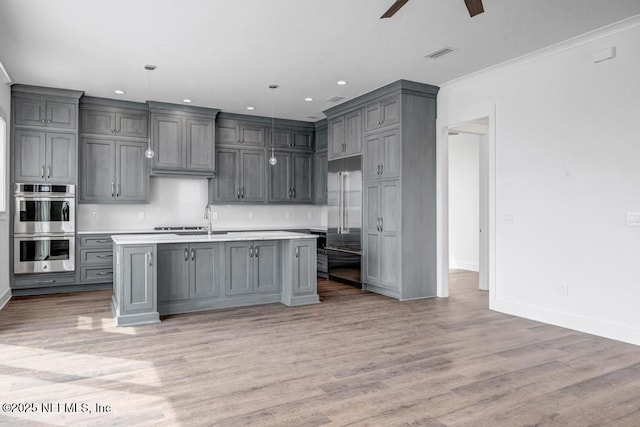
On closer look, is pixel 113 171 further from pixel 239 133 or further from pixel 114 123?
pixel 239 133

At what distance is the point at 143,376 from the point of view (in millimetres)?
2955

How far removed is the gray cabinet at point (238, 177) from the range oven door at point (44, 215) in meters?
2.14

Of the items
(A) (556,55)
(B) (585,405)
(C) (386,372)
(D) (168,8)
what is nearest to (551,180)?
(A) (556,55)

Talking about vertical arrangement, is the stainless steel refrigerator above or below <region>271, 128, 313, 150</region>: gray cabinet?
below

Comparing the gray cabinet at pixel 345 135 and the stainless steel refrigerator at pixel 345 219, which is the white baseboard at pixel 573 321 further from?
the gray cabinet at pixel 345 135

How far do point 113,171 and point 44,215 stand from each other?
1113 millimetres

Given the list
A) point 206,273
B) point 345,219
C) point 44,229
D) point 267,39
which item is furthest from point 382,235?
point 44,229

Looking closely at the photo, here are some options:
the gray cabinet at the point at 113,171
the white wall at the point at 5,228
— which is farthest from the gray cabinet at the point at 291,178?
the white wall at the point at 5,228

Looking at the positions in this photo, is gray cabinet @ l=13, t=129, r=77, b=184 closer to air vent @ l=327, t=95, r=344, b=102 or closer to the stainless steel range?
the stainless steel range

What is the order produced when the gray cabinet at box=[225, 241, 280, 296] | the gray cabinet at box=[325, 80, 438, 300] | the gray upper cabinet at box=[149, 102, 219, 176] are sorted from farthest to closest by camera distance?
the gray upper cabinet at box=[149, 102, 219, 176] < the gray cabinet at box=[325, 80, 438, 300] < the gray cabinet at box=[225, 241, 280, 296]

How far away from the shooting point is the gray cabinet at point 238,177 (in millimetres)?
7207

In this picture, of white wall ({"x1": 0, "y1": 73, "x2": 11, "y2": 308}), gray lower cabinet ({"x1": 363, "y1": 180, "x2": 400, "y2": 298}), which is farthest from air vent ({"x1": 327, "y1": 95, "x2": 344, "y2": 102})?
white wall ({"x1": 0, "y1": 73, "x2": 11, "y2": 308})

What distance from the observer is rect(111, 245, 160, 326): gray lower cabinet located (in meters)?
4.27

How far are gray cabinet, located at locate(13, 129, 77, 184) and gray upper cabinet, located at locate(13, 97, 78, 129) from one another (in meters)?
0.13
